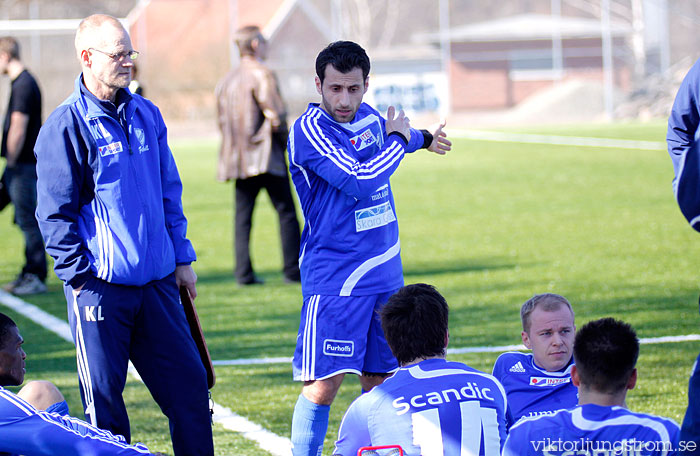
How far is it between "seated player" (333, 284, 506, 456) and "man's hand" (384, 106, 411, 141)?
120cm

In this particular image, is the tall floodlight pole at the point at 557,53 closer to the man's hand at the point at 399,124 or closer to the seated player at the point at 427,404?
the man's hand at the point at 399,124

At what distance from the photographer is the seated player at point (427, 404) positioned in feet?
10.0

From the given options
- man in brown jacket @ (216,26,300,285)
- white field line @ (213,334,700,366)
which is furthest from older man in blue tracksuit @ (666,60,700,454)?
man in brown jacket @ (216,26,300,285)

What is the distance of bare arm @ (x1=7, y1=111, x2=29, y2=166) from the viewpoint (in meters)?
9.15

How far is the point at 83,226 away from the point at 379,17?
6486cm

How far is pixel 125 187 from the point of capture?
12.8ft

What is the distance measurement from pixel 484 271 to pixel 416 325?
23.6ft

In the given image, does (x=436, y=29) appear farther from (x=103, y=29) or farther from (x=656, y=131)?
(x=103, y=29)

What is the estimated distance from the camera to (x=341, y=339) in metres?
4.17

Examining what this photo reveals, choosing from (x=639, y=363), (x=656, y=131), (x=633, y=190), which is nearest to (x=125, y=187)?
(x=639, y=363)

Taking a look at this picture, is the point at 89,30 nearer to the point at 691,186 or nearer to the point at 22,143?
the point at 691,186

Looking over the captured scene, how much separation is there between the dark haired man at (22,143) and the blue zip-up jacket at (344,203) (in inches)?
220

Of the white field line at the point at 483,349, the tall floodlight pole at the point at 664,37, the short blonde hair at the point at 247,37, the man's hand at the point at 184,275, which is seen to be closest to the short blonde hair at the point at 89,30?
the man's hand at the point at 184,275

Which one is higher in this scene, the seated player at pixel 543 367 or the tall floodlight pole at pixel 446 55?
the tall floodlight pole at pixel 446 55
